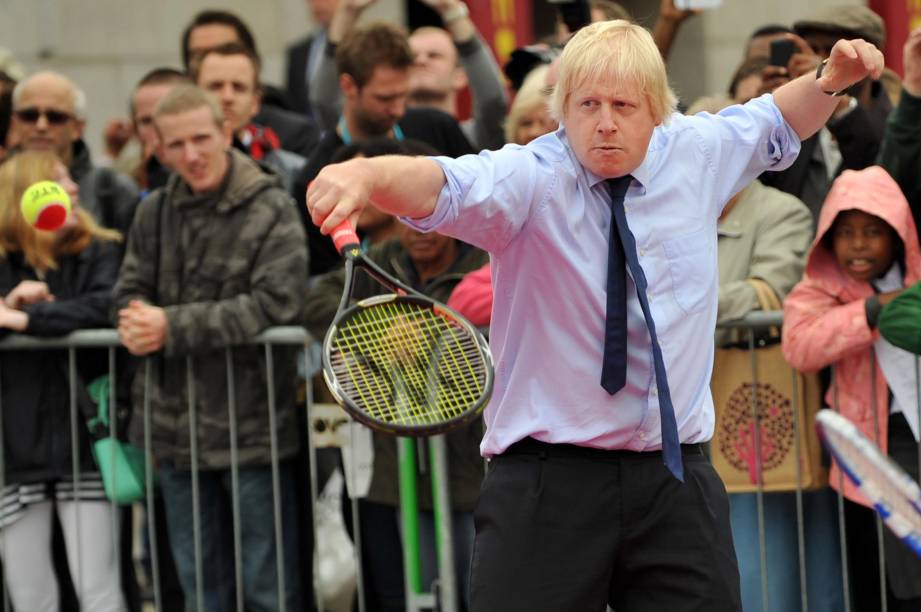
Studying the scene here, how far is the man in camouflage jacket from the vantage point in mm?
5980

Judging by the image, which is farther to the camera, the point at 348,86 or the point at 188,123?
the point at 348,86

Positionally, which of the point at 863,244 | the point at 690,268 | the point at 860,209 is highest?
the point at 860,209

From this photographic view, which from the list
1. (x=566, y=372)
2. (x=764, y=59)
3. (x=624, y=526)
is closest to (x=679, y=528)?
(x=624, y=526)

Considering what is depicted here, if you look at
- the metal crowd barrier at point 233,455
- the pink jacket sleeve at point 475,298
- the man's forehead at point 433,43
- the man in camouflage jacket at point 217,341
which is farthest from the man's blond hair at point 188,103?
the man's forehead at point 433,43

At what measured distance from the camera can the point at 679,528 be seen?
148 inches

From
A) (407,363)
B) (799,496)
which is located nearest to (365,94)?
(799,496)

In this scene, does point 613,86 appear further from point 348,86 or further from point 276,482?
point 348,86

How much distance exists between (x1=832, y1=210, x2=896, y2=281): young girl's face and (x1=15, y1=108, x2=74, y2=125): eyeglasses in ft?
11.6

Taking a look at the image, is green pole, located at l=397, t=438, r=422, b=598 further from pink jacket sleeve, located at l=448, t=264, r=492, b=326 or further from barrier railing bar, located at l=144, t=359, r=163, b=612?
barrier railing bar, located at l=144, t=359, r=163, b=612

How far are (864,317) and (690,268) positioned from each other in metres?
1.70

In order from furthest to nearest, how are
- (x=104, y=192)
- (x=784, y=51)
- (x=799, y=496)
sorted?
(x=104, y=192), (x=784, y=51), (x=799, y=496)

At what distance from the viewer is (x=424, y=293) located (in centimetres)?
571

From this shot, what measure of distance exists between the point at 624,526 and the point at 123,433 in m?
3.06

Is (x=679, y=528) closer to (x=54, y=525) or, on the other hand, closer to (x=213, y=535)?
(x=213, y=535)
